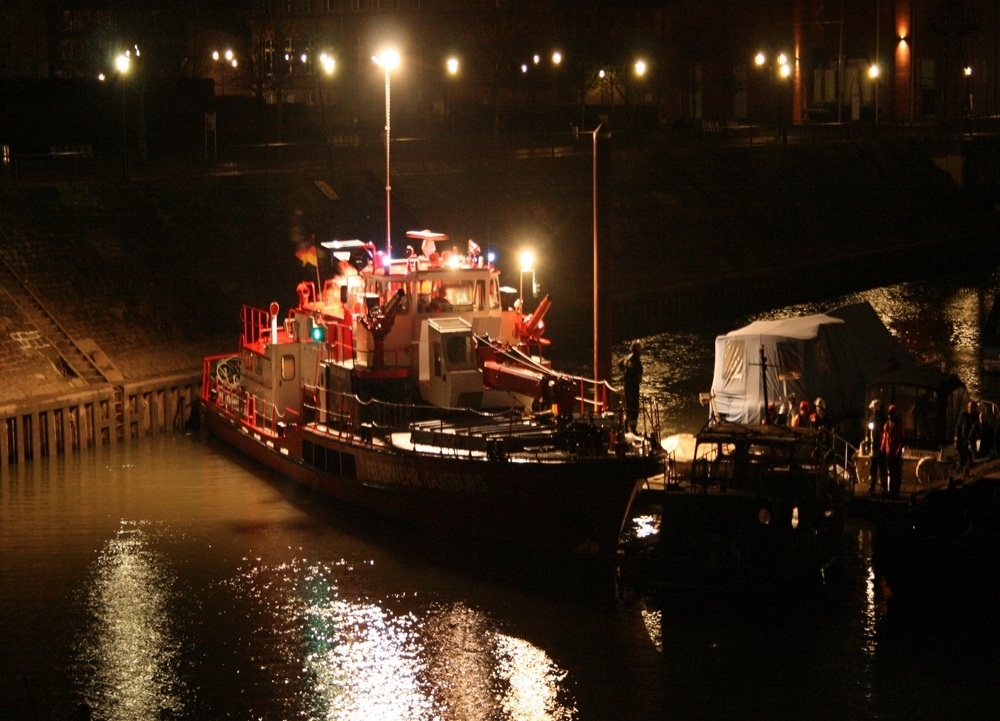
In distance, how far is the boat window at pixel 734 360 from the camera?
2984 cm

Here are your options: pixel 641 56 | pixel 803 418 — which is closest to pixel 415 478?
pixel 803 418

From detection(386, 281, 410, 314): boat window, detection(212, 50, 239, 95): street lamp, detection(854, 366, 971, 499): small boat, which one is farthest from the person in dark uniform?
Answer: detection(212, 50, 239, 95): street lamp

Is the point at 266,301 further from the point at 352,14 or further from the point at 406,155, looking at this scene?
the point at 352,14

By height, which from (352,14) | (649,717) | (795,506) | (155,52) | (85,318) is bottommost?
(649,717)

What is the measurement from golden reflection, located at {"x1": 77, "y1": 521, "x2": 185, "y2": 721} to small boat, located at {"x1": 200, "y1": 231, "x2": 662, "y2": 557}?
4.22 metres

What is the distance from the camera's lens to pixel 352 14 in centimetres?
9200

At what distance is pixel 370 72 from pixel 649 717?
7534cm

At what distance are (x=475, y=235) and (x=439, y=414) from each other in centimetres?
2830

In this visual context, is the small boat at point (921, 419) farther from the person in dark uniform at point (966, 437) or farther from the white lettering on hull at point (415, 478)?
the white lettering on hull at point (415, 478)

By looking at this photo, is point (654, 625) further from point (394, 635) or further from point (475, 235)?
point (475, 235)

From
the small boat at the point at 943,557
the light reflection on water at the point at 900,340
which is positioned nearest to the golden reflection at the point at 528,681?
the small boat at the point at 943,557

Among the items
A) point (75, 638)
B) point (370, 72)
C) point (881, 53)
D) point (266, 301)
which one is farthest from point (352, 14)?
point (75, 638)

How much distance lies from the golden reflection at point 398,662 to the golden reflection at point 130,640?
1.44 metres

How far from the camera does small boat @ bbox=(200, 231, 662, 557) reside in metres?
22.5
